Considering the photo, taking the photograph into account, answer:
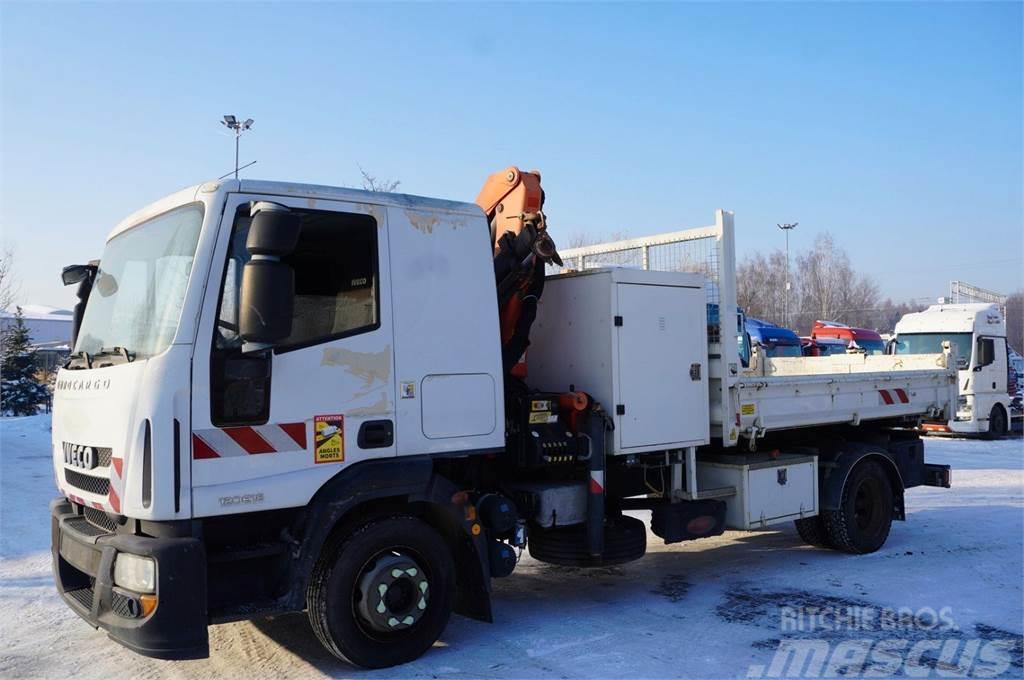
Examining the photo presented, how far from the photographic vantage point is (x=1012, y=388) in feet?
71.4

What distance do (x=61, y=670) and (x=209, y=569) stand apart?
4.90 feet

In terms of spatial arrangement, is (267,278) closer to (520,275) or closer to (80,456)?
(80,456)

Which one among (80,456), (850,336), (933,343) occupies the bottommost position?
(80,456)

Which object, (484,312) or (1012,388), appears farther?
(1012,388)

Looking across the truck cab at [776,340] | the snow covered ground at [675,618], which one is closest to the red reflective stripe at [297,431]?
the snow covered ground at [675,618]

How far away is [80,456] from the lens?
4930 millimetres

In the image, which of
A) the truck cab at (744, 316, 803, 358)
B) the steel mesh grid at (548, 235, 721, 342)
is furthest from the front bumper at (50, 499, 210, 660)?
the truck cab at (744, 316, 803, 358)

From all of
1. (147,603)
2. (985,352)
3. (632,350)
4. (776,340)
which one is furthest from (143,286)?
(776,340)

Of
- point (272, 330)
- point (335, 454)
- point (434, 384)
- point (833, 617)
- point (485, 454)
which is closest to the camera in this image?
point (272, 330)

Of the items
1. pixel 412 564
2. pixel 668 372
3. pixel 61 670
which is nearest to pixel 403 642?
pixel 412 564

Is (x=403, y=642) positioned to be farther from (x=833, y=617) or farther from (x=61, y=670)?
(x=833, y=617)

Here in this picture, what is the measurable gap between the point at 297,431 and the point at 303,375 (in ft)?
1.04

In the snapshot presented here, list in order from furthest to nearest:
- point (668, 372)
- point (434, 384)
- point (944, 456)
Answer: point (944, 456)
point (668, 372)
point (434, 384)

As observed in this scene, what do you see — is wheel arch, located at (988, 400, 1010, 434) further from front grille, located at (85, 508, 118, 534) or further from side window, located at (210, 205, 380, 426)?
front grille, located at (85, 508, 118, 534)
